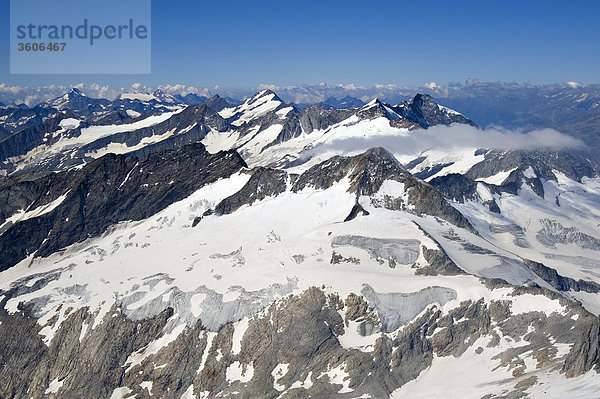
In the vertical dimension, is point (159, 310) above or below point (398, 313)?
below

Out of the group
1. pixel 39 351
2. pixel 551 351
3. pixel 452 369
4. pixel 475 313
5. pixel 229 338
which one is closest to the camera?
pixel 551 351

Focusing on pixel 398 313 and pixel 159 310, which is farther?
pixel 159 310

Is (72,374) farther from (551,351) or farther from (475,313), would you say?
(551,351)

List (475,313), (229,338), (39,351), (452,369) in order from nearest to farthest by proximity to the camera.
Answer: (452,369) → (475,313) → (229,338) → (39,351)

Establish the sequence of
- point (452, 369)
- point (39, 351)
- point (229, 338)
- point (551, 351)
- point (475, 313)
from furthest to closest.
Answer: point (39, 351)
point (229, 338)
point (475, 313)
point (452, 369)
point (551, 351)

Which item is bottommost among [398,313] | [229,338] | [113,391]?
[113,391]

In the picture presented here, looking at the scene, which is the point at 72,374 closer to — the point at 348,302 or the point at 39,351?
the point at 39,351

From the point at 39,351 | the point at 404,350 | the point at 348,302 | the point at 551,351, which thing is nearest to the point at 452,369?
the point at 404,350

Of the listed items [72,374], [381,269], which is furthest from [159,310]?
[381,269]

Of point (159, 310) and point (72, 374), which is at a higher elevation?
point (159, 310)
